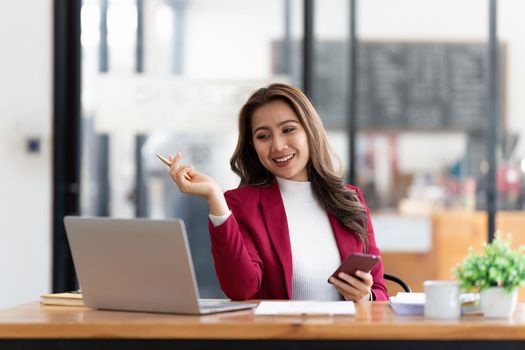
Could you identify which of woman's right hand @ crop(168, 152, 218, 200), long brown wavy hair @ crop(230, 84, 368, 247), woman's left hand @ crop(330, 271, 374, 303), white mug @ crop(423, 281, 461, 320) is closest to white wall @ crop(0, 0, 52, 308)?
long brown wavy hair @ crop(230, 84, 368, 247)

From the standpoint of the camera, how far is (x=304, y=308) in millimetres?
2059

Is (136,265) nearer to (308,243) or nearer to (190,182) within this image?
(190,182)

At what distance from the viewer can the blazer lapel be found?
8.63ft

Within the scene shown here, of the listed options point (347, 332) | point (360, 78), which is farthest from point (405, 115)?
point (347, 332)

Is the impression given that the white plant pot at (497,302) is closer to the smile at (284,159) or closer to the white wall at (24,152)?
the smile at (284,159)

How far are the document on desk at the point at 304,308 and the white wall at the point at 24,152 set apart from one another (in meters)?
2.86

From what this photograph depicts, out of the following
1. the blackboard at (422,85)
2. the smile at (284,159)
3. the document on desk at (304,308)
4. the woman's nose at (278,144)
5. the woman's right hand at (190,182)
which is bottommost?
the document on desk at (304,308)

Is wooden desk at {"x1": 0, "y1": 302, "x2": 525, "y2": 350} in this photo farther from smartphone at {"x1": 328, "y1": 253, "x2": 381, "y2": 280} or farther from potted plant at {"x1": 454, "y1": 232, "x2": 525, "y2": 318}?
smartphone at {"x1": 328, "y1": 253, "x2": 381, "y2": 280}

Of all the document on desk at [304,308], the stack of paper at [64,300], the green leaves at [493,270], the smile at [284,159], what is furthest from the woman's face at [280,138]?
the green leaves at [493,270]

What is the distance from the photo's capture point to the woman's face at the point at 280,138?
273 cm

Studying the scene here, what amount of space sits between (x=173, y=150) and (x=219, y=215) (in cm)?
282

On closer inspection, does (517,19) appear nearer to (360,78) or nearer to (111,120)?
(360,78)

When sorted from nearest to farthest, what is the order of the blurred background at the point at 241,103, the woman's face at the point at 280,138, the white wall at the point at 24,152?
the woman's face at the point at 280,138 → the white wall at the point at 24,152 → the blurred background at the point at 241,103

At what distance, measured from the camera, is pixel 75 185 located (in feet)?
16.7
